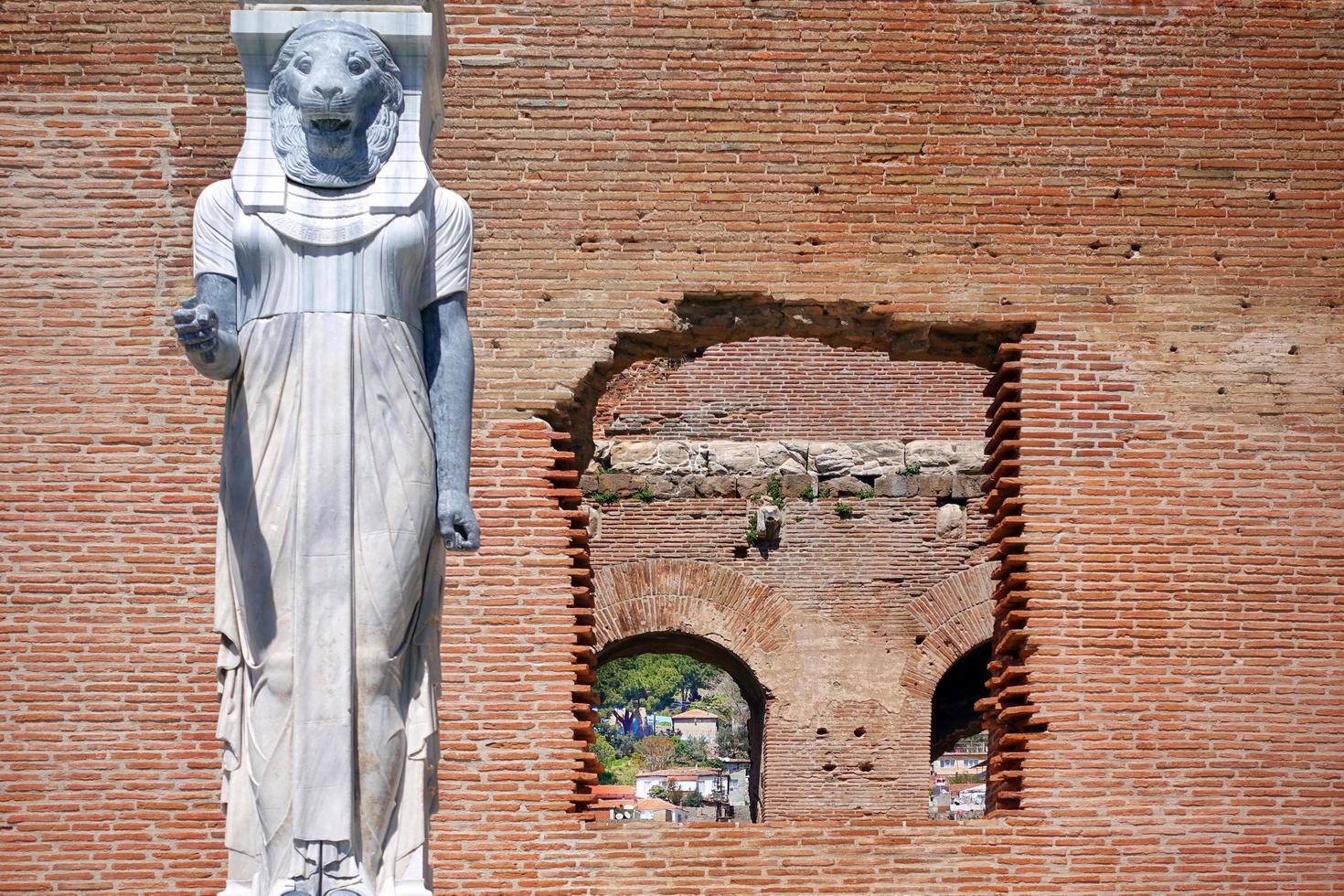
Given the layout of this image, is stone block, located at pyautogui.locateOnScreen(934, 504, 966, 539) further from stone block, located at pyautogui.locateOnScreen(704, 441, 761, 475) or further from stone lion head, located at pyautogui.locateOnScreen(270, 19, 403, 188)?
stone lion head, located at pyautogui.locateOnScreen(270, 19, 403, 188)

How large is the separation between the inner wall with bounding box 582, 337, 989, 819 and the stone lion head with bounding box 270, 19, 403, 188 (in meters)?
10.5

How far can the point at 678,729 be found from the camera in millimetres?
73938

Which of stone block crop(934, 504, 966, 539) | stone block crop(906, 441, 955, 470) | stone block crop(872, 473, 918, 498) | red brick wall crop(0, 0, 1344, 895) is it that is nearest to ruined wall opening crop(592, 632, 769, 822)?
stone block crop(872, 473, 918, 498)

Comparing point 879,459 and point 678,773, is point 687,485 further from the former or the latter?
point 678,773

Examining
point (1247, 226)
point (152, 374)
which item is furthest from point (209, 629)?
point (1247, 226)

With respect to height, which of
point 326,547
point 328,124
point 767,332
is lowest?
point 326,547

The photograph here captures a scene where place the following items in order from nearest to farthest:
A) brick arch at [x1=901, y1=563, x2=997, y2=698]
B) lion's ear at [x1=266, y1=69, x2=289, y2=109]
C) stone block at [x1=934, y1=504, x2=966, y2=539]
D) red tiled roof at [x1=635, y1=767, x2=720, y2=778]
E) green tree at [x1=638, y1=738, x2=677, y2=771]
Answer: lion's ear at [x1=266, y1=69, x2=289, y2=109]
brick arch at [x1=901, y1=563, x2=997, y2=698]
stone block at [x1=934, y1=504, x2=966, y2=539]
red tiled roof at [x1=635, y1=767, x2=720, y2=778]
green tree at [x1=638, y1=738, x2=677, y2=771]

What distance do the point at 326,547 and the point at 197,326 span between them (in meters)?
0.57

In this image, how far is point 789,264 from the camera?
9094 mm

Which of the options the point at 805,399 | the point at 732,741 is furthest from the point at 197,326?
the point at 732,741

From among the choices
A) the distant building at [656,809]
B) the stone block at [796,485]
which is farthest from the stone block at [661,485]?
the distant building at [656,809]

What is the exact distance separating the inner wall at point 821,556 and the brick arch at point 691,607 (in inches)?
0.9

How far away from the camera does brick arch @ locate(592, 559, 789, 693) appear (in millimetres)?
14875

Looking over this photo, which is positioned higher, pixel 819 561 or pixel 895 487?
pixel 895 487
